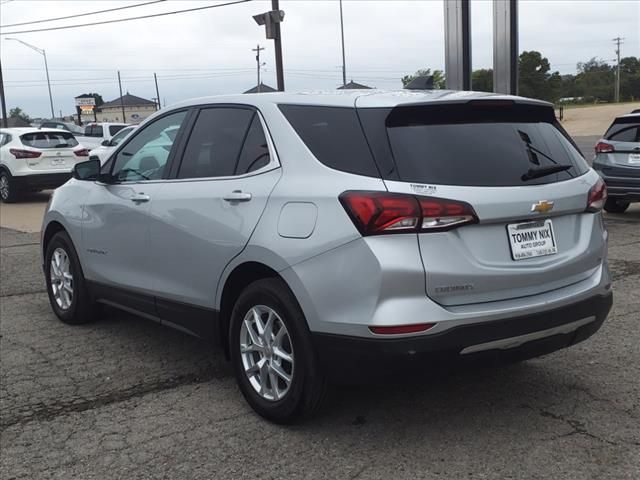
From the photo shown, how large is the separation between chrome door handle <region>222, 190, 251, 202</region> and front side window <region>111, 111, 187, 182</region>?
88 centimetres

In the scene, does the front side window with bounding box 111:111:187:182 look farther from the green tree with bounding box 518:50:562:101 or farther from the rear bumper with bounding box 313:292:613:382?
the green tree with bounding box 518:50:562:101

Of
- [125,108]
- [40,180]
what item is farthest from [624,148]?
[125,108]

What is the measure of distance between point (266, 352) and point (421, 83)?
5.95 feet

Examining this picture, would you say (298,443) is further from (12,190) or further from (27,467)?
(12,190)

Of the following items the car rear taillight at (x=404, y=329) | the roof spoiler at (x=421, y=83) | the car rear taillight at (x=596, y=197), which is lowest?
the car rear taillight at (x=404, y=329)

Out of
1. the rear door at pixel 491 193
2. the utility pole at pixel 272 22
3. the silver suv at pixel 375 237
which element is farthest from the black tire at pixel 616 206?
the utility pole at pixel 272 22

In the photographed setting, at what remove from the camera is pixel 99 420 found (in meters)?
3.83

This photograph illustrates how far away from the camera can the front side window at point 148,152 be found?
4.60 m

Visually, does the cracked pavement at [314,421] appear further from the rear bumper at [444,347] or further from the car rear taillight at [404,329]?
the car rear taillight at [404,329]

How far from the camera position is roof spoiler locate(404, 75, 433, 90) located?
13.6 feet

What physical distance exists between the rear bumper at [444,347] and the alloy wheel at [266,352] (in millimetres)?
297

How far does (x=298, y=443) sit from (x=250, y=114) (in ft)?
5.90

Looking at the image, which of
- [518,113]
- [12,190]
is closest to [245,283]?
[518,113]

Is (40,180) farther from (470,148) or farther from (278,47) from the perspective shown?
(470,148)
